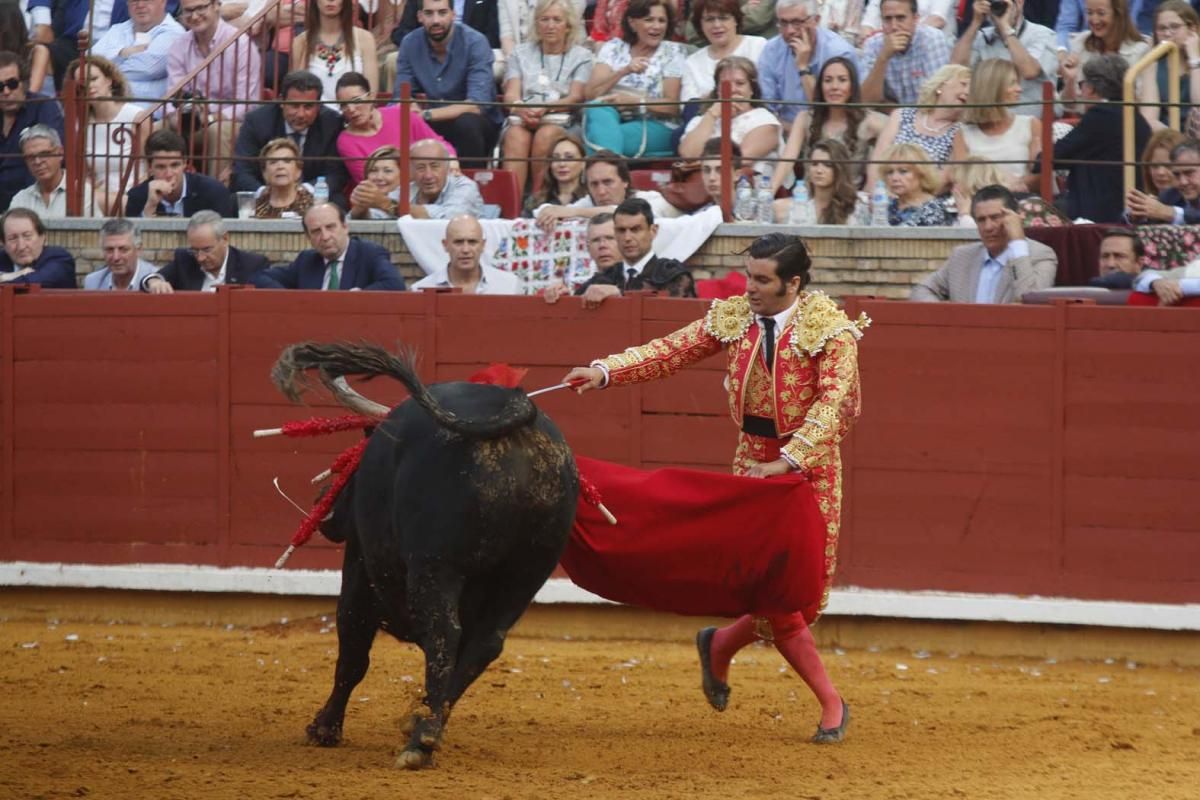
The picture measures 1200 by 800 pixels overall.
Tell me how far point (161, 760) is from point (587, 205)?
13.9 ft

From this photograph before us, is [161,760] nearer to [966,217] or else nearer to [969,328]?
[969,328]

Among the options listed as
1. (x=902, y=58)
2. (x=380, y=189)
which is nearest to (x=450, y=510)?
(x=380, y=189)

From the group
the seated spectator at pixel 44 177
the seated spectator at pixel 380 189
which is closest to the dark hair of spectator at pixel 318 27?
the seated spectator at pixel 380 189

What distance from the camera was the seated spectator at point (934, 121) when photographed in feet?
28.6

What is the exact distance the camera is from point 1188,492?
732 centimetres

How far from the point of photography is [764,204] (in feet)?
28.8

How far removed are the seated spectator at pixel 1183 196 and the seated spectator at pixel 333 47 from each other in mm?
4112

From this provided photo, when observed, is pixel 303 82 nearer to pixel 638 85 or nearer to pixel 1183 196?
pixel 638 85

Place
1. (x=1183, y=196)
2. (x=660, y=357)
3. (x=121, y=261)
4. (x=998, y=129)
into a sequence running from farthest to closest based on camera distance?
(x=998, y=129), (x=121, y=261), (x=1183, y=196), (x=660, y=357)

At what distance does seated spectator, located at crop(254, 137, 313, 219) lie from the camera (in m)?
9.23

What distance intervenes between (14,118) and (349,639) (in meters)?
5.89

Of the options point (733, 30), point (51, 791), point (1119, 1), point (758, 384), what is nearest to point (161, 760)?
point (51, 791)

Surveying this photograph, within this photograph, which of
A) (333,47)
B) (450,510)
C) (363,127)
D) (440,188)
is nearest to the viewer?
(450,510)

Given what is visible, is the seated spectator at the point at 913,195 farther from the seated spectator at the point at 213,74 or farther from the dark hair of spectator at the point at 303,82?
the seated spectator at the point at 213,74
